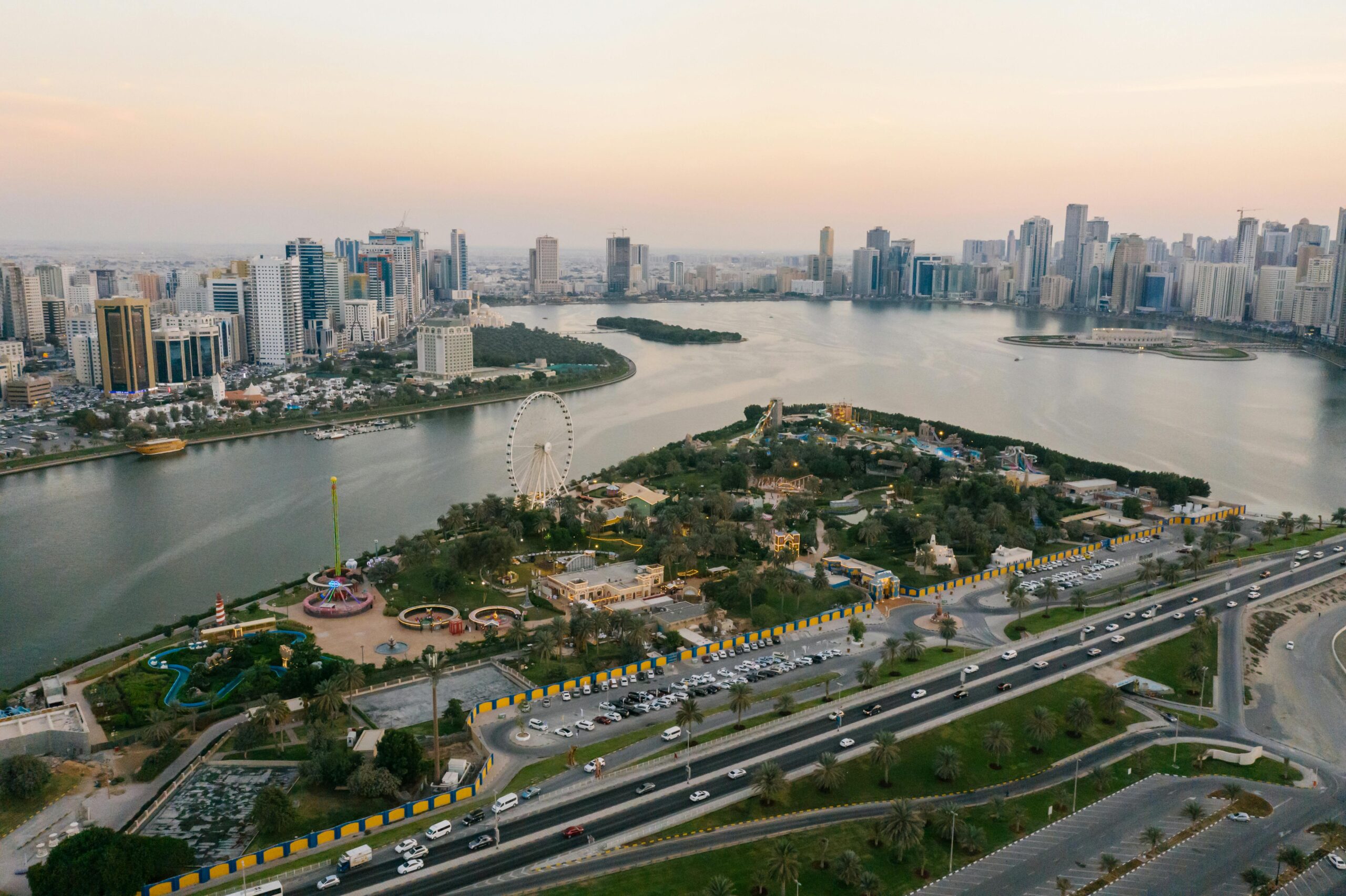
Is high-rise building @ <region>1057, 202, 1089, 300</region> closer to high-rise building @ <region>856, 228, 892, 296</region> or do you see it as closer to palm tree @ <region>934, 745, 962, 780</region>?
high-rise building @ <region>856, 228, 892, 296</region>

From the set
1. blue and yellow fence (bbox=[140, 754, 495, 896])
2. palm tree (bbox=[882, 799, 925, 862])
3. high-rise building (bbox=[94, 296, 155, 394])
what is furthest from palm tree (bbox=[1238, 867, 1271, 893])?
high-rise building (bbox=[94, 296, 155, 394])

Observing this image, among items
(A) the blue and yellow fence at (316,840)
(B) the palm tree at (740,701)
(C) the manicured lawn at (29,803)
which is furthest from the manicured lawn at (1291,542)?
(C) the manicured lawn at (29,803)

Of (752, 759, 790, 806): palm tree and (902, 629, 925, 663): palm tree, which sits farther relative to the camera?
(902, 629, 925, 663): palm tree

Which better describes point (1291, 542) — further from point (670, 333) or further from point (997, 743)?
point (670, 333)

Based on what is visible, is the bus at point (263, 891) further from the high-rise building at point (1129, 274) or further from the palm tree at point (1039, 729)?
the high-rise building at point (1129, 274)

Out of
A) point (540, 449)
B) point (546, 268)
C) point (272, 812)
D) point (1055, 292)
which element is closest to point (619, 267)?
point (546, 268)

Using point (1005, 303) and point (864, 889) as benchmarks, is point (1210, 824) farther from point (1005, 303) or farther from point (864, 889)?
point (1005, 303)

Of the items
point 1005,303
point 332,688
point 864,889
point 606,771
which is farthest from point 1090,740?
point 1005,303
